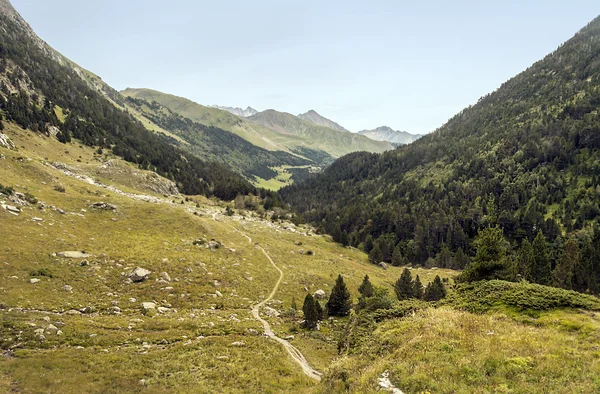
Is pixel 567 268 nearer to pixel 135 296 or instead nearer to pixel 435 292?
pixel 435 292

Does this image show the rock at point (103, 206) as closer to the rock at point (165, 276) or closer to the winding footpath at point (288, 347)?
the rock at point (165, 276)

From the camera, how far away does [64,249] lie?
41125mm

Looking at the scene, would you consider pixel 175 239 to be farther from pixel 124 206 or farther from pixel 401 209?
pixel 401 209

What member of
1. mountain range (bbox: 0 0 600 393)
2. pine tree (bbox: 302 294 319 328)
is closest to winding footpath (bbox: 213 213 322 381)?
mountain range (bbox: 0 0 600 393)

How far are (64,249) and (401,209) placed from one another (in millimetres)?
164638

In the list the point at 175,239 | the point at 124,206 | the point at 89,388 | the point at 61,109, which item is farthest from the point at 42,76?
the point at 89,388

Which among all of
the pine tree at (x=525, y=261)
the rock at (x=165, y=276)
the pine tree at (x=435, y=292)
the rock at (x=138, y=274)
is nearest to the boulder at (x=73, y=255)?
the rock at (x=138, y=274)

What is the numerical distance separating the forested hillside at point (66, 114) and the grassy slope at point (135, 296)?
6479 cm

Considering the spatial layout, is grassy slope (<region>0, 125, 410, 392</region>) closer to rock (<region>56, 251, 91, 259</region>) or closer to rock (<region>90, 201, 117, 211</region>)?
rock (<region>56, 251, 91, 259</region>)

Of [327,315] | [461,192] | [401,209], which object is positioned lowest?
[327,315]

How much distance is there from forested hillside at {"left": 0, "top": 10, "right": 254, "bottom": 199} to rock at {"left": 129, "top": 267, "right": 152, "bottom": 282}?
3706 inches

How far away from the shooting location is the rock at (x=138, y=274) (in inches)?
1607

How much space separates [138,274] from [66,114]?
135 meters

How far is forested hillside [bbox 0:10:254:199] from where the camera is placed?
111875 mm
